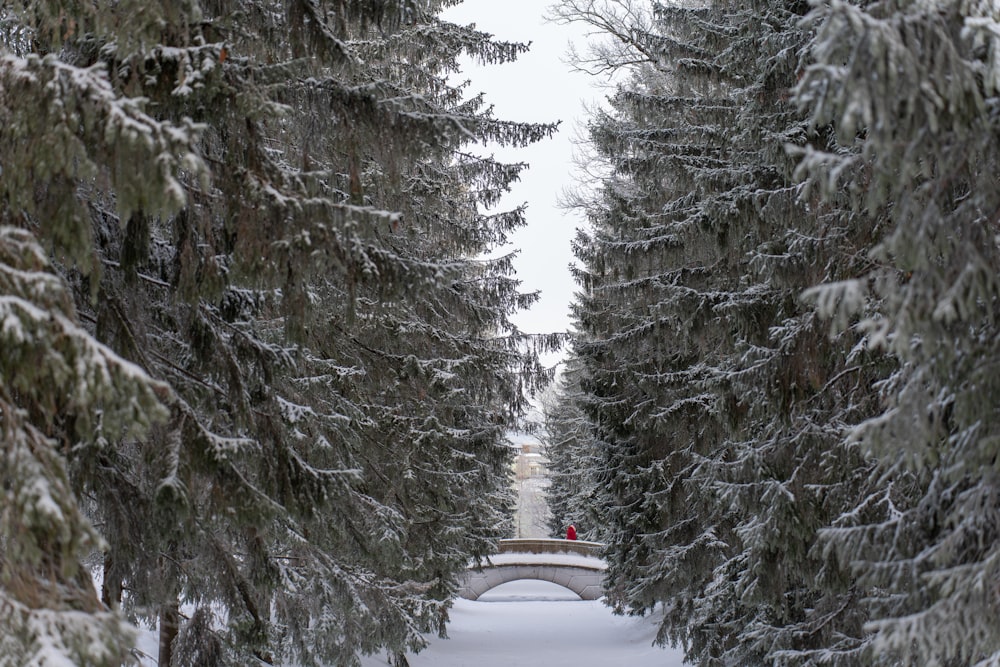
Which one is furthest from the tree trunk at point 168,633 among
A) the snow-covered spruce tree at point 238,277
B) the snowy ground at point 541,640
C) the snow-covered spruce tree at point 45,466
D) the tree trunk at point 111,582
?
the snow-covered spruce tree at point 45,466

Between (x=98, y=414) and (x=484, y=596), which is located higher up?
(x=98, y=414)

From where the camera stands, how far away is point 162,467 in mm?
4230

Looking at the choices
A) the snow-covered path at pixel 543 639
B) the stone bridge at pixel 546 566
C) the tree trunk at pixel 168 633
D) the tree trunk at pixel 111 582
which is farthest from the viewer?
the stone bridge at pixel 546 566

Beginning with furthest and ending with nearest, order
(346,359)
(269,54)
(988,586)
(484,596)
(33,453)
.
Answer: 1. (484,596)
2. (346,359)
3. (269,54)
4. (988,586)
5. (33,453)

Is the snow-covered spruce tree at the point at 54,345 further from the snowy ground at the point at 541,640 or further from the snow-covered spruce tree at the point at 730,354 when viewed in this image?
the snowy ground at the point at 541,640

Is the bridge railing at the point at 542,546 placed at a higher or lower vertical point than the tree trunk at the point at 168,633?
lower

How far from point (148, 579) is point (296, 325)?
1703 mm

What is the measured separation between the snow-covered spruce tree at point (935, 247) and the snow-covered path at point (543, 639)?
11.9 meters

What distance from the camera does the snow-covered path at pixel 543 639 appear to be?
16250 millimetres

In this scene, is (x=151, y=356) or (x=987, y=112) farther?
(x=151, y=356)

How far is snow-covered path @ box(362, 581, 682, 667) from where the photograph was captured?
16250mm

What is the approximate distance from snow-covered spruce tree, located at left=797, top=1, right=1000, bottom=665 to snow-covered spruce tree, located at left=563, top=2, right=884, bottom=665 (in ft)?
5.72

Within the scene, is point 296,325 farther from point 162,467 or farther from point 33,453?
point 33,453

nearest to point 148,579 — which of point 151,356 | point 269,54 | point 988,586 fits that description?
point 151,356
